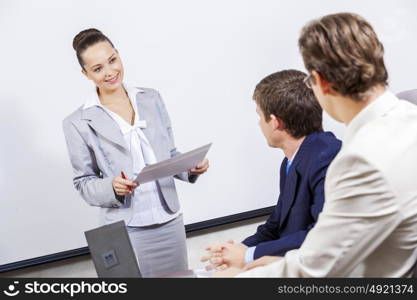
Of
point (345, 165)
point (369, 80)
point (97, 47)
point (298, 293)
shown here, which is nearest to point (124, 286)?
point (298, 293)

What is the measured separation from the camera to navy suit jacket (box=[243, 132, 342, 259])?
5.75ft

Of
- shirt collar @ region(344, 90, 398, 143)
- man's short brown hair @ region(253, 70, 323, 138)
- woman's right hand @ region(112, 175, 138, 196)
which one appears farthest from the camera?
woman's right hand @ region(112, 175, 138, 196)

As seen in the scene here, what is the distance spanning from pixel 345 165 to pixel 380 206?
106mm

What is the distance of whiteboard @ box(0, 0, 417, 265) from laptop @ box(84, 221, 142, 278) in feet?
4.38

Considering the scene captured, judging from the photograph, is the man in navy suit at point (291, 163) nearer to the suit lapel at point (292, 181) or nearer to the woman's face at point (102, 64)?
the suit lapel at point (292, 181)

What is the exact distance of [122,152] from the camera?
7.98 feet

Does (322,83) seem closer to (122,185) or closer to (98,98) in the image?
(122,185)

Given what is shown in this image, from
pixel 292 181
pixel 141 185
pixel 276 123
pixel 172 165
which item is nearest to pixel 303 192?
pixel 292 181

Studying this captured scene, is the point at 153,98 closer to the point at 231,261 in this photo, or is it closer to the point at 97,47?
the point at 97,47

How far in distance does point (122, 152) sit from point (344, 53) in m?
1.31

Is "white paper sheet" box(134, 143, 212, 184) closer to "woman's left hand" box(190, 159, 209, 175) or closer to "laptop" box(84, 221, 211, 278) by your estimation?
"woman's left hand" box(190, 159, 209, 175)

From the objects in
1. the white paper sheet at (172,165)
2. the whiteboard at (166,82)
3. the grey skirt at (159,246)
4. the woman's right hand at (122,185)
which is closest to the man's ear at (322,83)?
the white paper sheet at (172,165)

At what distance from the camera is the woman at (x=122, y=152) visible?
7.89 feet

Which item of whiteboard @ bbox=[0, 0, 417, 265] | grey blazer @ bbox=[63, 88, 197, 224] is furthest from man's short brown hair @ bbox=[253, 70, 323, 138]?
whiteboard @ bbox=[0, 0, 417, 265]
